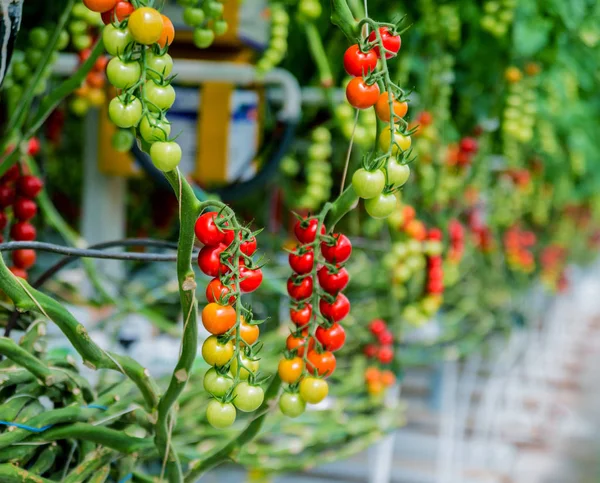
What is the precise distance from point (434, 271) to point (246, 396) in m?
0.93

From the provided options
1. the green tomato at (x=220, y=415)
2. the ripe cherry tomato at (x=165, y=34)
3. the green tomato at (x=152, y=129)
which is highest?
the ripe cherry tomato at (x=165, y=34)

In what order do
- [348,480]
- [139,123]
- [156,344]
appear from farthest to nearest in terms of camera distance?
[348,480] → [156,344] → [139,123]

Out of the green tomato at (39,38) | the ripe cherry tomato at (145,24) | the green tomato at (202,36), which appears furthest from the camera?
the green tomato at (39,38)

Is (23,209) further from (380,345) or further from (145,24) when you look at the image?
(380,345)

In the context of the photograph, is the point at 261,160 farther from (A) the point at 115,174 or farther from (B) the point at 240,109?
(A) the point at 115,174

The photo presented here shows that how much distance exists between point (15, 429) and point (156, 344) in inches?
28.6

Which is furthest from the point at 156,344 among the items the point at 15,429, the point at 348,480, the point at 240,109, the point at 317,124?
the point at 348,480

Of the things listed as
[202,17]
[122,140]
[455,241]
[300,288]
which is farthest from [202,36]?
[455,241]

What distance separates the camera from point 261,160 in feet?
3.86

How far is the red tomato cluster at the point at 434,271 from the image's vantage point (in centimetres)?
130

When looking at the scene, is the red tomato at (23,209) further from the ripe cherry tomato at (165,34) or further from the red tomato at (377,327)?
the red tomato at (377,327)

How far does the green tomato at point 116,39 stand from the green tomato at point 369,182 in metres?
0.13

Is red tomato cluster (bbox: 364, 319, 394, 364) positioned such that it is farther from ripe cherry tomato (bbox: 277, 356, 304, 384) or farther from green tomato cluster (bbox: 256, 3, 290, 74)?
ripe cherry tomato (bbox: 277, 356, 304, 384)

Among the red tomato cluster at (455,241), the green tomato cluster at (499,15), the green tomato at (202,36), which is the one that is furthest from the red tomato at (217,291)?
the red tomato cluster at (455,241)
